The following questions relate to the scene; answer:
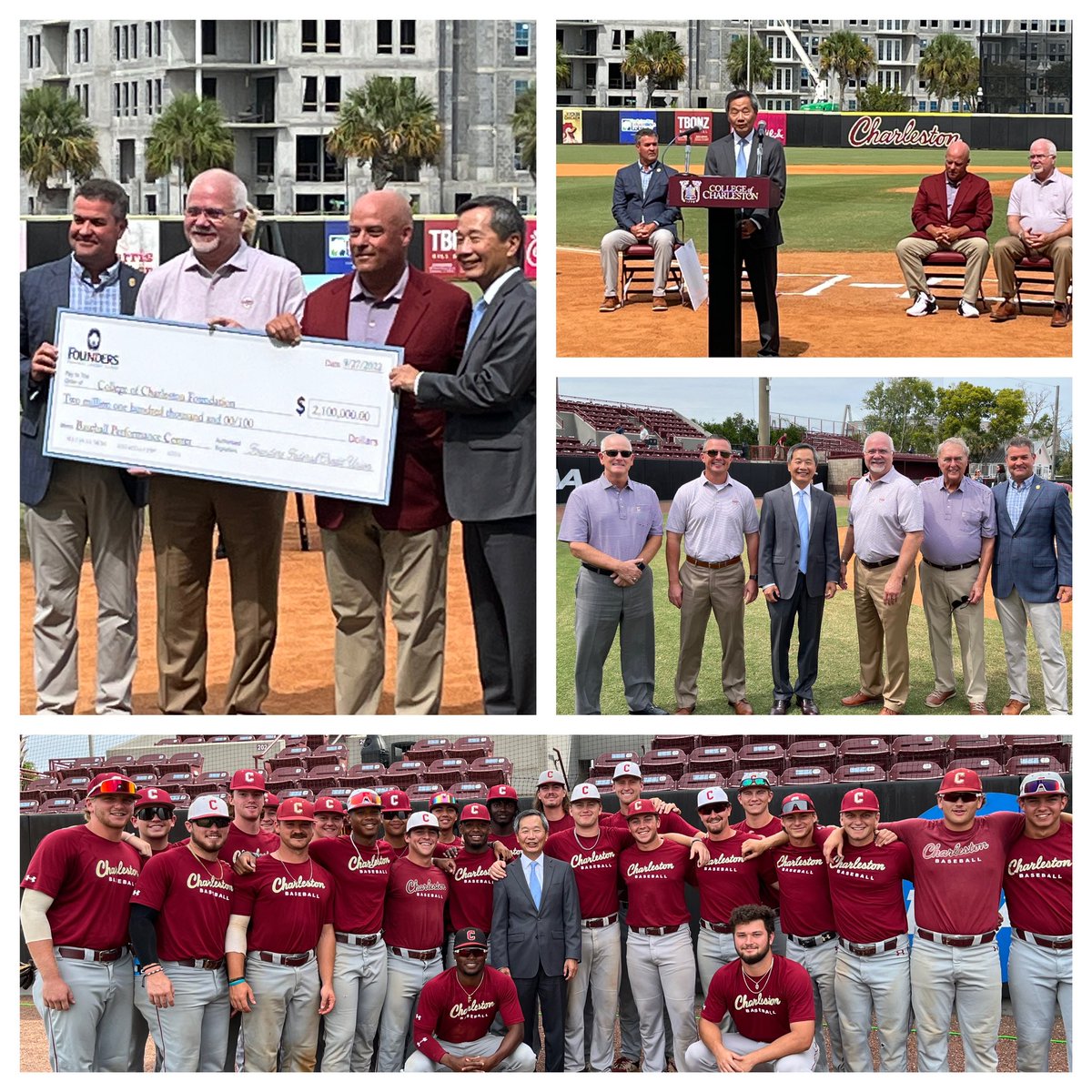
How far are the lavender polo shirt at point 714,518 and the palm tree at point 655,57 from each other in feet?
20.0

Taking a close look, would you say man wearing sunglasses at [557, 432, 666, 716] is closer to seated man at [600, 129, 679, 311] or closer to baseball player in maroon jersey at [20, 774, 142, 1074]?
seated man at [600, 129, 679, 311]

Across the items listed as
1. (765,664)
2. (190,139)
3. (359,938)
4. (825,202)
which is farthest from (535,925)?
(825,202)

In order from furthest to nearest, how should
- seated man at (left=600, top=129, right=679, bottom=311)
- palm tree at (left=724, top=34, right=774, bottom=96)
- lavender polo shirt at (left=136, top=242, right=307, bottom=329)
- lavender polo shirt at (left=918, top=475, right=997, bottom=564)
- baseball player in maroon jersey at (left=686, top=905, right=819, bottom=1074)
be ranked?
1. palm tree at (left=724, top=34, right=774, bottom=96)
2. seated man at (left=600, top=129, right=679, bottom=311)
3. lavender polo shirt at (left=918, top=475, right=997, bottom=564)
4. lavender polo shirt at (left=136, top=242, right=307, bottom=329)
5. baseball player in maroon jersey at (left=686, top=905, right=819, bottom=1074)

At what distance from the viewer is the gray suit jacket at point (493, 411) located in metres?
6.18

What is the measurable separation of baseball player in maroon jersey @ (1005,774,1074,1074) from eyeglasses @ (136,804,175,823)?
11.0 ft

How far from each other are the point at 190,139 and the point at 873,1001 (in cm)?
536

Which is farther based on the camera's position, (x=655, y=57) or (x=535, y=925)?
(x=655, y=57)

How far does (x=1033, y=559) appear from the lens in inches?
261

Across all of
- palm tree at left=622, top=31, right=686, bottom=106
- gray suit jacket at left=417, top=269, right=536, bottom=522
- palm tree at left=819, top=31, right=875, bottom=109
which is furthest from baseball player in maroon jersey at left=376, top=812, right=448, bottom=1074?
palm tree at left=622, top=31, right=686, bottom=106

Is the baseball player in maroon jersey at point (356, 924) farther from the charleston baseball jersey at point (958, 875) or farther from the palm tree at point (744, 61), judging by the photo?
the palm tree at point (744, 61)

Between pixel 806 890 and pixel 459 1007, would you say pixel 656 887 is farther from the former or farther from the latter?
pixel 459 1007

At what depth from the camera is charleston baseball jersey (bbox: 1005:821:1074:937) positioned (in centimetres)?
602

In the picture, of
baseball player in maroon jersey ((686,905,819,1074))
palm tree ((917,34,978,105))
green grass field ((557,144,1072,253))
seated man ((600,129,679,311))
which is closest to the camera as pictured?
baseball player in maroon jersey ((686,905,819,1074))
